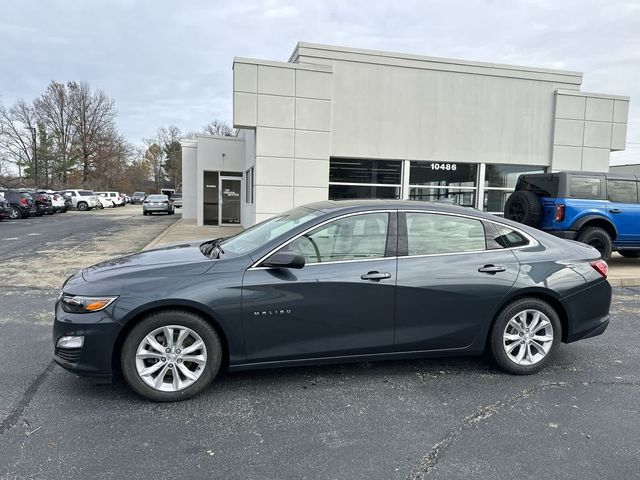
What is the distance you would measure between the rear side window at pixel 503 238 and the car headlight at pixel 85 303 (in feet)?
10.2

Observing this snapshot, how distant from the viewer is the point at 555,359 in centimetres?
473

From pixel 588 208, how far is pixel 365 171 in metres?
6.19

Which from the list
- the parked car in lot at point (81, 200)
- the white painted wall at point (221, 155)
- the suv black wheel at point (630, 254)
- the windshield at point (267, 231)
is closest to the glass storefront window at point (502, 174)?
the suv black wheel at point (630, 254)

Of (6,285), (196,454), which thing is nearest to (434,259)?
(196,454)

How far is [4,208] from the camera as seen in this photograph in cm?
2359

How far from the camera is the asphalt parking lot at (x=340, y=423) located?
2.85 metres

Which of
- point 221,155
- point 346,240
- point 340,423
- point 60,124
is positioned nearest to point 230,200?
point 221,155

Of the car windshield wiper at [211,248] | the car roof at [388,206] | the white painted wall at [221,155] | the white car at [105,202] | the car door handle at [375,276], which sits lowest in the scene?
the white car at [105,202]

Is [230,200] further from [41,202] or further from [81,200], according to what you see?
[81,200]

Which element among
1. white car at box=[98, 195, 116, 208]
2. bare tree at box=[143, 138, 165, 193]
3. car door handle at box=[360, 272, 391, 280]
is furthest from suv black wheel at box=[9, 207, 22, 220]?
bare tree at box=[143, 138, 165, 193]

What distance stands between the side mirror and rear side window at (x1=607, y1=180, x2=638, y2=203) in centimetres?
814

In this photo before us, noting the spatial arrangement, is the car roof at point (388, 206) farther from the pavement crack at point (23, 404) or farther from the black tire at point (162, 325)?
the pavement crack at point (23, 404)

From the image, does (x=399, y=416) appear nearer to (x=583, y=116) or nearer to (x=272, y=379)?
(x=272, y=379)

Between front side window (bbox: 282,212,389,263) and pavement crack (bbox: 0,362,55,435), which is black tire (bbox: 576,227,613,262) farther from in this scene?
pavement crack (bbox: 0,362,55,435)
